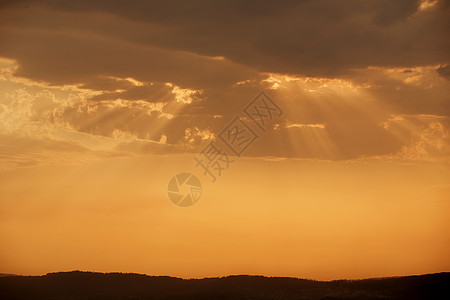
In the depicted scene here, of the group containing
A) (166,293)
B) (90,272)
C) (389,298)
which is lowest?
(389,298)

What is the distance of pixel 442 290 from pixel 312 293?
22411mm

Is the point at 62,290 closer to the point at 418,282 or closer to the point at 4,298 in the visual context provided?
the point at 4,298

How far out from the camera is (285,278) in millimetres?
134375

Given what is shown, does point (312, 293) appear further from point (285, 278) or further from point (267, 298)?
point (285, 278)

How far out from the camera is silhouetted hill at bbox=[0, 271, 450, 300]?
109 metres

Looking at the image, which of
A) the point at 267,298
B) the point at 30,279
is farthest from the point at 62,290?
the point at 267,298

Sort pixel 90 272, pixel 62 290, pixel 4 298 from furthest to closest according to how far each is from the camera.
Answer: pixel 90 272 → pixel 62 290 → pixel 4 298

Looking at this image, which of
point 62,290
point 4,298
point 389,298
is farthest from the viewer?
point 62,290

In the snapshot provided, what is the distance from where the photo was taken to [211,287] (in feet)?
421

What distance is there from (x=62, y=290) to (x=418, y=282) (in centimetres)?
7045

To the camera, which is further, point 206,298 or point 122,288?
point 122,288

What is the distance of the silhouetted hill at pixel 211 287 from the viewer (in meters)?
109

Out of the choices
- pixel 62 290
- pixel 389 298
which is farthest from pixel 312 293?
pixel 62 290

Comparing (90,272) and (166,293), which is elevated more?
(90,272)
